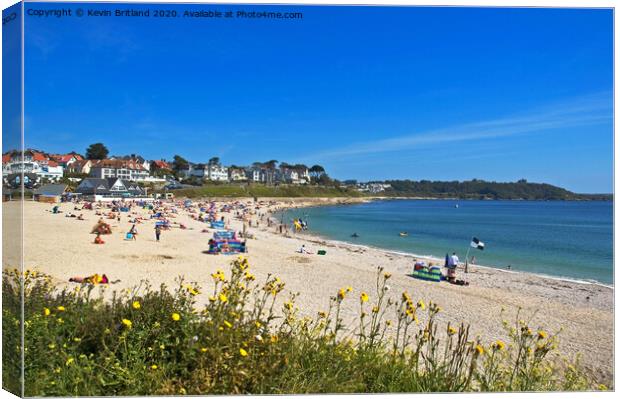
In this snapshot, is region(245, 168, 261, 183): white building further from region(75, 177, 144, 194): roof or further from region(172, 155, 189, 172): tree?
region(75, 177, 144, 194): roof

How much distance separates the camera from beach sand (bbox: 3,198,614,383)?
23.1ft

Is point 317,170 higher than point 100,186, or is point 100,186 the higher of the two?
point 317,170

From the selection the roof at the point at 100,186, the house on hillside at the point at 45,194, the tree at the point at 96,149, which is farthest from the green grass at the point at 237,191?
the house on hillside at the point at 45,194

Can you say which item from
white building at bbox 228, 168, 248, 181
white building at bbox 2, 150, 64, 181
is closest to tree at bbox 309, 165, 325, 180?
white building at bbox 2, 150, 64, 181

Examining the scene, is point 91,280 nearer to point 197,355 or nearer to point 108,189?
point 197,355

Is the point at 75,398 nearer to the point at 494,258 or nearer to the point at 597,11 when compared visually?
the point at 597,11

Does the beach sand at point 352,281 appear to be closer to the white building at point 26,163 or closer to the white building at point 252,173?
the white building at point 26,163

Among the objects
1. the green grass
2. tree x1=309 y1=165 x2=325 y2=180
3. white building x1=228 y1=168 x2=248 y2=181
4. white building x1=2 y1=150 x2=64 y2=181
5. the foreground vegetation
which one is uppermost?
white building x1=228 y1=168 x2=248 y2=181

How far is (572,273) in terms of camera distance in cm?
1733

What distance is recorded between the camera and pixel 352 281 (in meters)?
12.4

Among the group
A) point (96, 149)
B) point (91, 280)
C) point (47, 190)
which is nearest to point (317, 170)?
point (96, 149)

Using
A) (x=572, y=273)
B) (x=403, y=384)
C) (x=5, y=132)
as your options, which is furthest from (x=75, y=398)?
(x=572, y=273)

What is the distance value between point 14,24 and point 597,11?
4130 mm

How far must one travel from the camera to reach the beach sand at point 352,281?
277 inches
